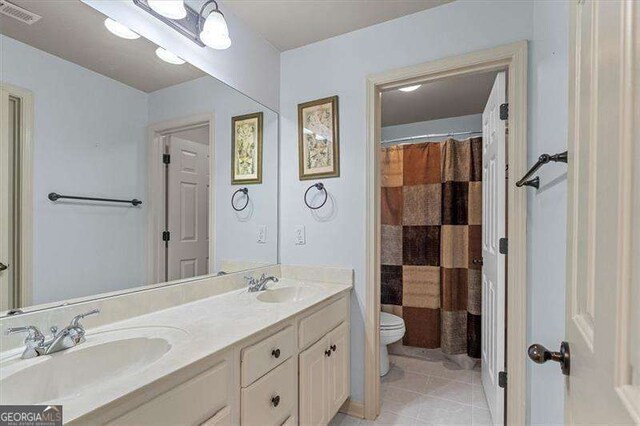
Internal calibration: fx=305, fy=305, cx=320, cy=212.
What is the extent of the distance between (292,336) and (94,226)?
2.99 ft

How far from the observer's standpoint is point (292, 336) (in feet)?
4.36

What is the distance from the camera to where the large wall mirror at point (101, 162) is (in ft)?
3.28

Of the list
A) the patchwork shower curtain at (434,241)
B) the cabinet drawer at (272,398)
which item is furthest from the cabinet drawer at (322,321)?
the patchwork shower curtain at (434,241)

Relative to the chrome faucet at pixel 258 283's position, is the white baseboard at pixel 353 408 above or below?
below

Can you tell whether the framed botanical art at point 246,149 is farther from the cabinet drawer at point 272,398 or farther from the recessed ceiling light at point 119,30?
the cabinet drawer at point 272,398

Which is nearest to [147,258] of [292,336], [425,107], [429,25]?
[292,336]

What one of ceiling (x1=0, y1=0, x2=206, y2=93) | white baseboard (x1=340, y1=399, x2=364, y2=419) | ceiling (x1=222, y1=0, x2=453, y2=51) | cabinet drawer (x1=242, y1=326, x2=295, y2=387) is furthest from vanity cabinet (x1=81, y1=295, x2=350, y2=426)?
ceiling (x1=222, y1=0, x2=453, y2=51)

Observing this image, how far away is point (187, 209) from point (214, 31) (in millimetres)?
899

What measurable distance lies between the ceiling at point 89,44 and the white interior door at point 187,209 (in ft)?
0.99

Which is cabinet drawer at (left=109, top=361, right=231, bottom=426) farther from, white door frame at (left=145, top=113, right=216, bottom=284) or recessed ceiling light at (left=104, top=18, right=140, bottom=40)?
recessed ceiling light at (left=104, top=18, right=140, bottom=40)

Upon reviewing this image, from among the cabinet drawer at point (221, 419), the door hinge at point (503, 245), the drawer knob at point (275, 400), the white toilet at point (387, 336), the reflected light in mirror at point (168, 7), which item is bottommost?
the white toilet at point (387, 336)

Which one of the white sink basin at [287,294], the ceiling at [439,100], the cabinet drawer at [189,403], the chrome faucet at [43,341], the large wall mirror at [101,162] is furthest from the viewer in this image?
the ceiling at [439,100]

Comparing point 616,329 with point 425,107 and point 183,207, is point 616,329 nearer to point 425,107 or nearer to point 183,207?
point 183,207

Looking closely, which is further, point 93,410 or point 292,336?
point 292,336
